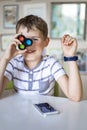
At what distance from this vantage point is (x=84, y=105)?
103 centimetres

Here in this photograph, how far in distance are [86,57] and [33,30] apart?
1.14 meters

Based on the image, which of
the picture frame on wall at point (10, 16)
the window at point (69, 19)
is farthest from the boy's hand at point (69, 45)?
the picture frame on wall at point (10, 16)

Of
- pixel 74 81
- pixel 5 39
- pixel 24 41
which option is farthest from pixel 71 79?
pixel 5 39

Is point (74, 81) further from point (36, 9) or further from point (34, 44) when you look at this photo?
point (36, 9)

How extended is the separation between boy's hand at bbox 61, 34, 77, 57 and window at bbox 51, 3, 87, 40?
1056mm

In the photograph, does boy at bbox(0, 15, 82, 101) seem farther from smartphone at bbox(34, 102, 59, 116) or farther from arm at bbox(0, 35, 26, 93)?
smartphone at bbox(34, 102, 59, 116)

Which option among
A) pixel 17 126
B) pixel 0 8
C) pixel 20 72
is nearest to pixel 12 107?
pixel 17 126

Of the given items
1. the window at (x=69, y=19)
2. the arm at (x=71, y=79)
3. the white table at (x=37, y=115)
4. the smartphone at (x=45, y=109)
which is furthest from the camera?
the window at (x=69, y=19)

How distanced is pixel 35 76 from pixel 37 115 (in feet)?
1.25

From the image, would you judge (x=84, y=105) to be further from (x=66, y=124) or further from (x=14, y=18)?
(x=14, y=18)

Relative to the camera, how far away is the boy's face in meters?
1.20

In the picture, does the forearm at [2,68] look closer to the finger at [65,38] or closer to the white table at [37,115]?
the white table at [37,115]

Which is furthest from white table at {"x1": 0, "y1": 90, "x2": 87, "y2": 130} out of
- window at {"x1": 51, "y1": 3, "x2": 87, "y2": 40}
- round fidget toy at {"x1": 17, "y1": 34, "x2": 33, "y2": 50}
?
window at {"x1": 51, "y1": 3, "x2": 87, "y2": 40}

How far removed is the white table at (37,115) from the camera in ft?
2.60
